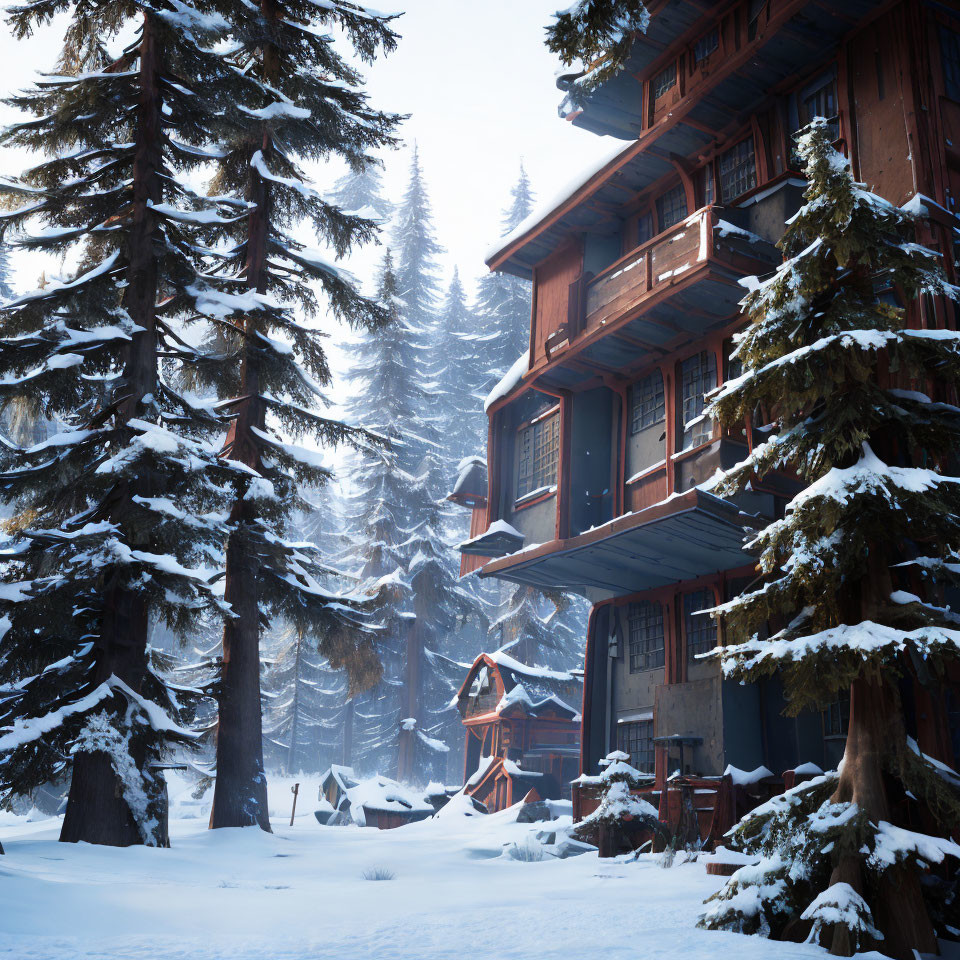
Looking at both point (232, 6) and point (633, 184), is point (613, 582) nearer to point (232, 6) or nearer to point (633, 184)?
point (633, 184)

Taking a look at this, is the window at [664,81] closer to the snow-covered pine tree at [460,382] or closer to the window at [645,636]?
the window at [645,636]

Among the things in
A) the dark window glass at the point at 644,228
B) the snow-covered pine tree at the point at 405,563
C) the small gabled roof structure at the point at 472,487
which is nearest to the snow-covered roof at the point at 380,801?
the snow-covered pine tree at the point at 405,563

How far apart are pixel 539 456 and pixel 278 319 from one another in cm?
586

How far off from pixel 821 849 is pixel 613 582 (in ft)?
33.9

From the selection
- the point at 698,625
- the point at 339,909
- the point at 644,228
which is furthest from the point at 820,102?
the point at 339,909

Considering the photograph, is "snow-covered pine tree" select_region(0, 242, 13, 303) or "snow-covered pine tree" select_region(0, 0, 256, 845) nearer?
"snow-covered pine tree" select_region(0, 0, 256, 845)

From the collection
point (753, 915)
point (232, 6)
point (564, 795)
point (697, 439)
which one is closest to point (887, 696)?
point (753, 915)

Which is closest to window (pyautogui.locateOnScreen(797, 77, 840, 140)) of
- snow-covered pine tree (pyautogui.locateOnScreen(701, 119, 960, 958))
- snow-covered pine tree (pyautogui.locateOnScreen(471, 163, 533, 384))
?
snow-covered pine tree (pyautogui.locateOnScreen(701, 119, 960, 958))

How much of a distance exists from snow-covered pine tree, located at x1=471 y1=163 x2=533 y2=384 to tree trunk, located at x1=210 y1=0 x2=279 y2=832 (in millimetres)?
29379

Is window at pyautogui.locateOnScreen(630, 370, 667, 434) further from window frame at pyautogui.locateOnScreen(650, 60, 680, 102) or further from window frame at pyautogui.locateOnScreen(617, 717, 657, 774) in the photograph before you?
window frame at pyautogui.locateOnScreen(650, 60, 680, 102)

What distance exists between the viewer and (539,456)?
18625mm

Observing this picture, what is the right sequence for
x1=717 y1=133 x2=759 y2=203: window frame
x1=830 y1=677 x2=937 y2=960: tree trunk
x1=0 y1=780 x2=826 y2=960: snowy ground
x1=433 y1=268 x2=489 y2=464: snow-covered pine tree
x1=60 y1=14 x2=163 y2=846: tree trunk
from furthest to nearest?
x1=433 y1=268 x2=489 y2=464: snow-covered pine tree < x1=717 y1=133 x2=759 y2=203: window frame < x1=60 y1=14 x2=163 y2=846: tree trunk < x1=830 y1=677 x2=937 y2=960: tree trunk < x1=0 y1=780 x2=826 y2=960: snowy ground

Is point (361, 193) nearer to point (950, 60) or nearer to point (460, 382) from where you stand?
point (460, 382)

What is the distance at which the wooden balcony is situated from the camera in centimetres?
1334
